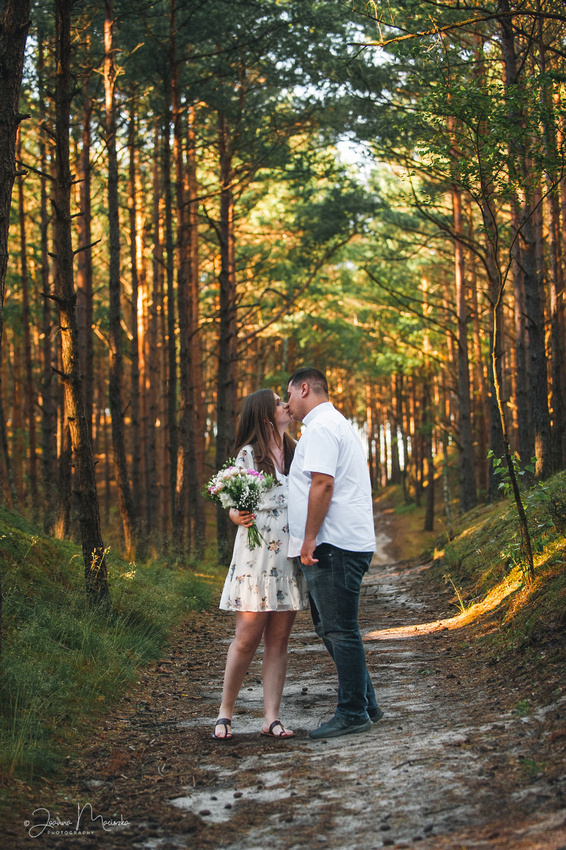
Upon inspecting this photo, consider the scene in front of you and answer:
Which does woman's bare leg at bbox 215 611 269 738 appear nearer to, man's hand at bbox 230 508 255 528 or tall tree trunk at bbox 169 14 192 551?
man's hand at bbox 230 508 255 528

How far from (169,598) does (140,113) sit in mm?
13682

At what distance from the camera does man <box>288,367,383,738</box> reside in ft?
14.4

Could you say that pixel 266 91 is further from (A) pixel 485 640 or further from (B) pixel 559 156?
(A) pixel 485 640

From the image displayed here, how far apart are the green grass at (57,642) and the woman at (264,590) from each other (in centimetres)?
108

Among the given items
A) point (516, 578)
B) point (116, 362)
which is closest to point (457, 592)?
point (516, 578)

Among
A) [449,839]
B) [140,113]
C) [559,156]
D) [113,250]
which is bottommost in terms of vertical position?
[449,839]

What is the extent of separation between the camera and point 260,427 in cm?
490

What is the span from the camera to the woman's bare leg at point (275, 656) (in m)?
4.66

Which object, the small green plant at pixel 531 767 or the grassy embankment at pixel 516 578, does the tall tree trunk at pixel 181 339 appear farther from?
the small green plant at pixel 531 767

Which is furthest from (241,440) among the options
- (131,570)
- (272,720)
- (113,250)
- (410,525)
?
(410,525)

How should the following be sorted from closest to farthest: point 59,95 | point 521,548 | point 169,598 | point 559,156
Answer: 1. point 559,156
2. point 521,548
3. point 59,95
4. point 169,598

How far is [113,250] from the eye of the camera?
493 inches

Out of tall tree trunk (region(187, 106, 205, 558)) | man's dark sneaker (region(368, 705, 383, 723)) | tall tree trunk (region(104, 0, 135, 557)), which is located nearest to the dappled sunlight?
man's dark sneaker (region(368, 705, 383, 723))

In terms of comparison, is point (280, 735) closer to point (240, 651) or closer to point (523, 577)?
point (240, 651)
